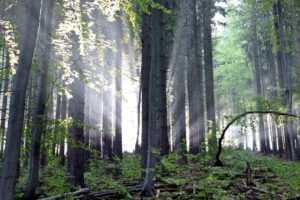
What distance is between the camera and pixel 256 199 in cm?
611

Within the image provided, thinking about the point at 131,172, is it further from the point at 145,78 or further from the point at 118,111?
the point at 118,111

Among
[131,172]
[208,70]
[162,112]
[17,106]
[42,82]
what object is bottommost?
[131,172]

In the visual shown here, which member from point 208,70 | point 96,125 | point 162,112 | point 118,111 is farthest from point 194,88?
point 96,125

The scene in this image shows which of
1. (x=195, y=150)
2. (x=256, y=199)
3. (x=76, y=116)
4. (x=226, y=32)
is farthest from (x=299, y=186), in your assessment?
(x=226, y=32)

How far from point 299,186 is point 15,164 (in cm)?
534

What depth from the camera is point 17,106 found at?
12.1ft

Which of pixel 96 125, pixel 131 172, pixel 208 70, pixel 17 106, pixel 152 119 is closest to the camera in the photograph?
pixel 17 106

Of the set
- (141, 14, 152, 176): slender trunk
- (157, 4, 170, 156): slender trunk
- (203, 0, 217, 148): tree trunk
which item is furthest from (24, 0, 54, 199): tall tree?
(203, 0, 217, 148): tree trunk

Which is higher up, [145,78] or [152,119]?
[145,78]

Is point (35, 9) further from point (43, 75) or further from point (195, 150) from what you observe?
point (195, 150)

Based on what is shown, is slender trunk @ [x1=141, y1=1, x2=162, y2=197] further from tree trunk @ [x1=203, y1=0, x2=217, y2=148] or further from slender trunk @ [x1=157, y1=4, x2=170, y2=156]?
tree trunk @ [x1=203, y1=0, x2=217, y2=148]

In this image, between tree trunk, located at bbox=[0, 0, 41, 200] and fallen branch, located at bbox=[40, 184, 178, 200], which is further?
fallen branch, located at bbox=[40, 184, 178, 200]

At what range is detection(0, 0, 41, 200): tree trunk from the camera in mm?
3521

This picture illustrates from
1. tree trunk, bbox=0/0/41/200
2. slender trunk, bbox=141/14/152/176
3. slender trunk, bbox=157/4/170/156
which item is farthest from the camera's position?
slender trunk, bbox=157/4/170/156
